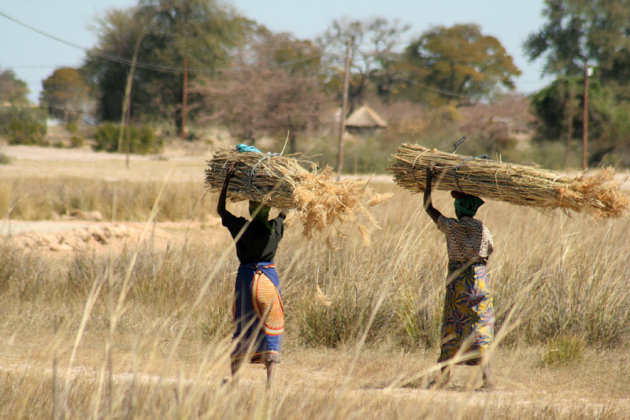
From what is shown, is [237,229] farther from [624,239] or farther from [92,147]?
[92,147]

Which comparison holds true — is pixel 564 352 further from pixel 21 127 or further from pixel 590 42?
pixel 590 42

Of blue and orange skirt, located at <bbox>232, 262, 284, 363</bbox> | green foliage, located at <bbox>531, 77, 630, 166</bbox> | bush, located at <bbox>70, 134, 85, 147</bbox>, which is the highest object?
green foliage, located at <bbox>531, 77, 630, 166</bbox>

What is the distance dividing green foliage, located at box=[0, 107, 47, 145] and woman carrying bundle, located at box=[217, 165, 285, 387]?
38178 millimetres

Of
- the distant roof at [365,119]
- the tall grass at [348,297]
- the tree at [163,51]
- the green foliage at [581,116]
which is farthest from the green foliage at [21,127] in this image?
the tall grass at [348,297]

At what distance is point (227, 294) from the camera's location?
22.3 feet

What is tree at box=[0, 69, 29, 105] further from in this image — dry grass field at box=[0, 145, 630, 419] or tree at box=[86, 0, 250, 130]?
dry grass field at box=[0, 145, 630, 419]

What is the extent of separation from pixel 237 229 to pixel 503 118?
40641 mm

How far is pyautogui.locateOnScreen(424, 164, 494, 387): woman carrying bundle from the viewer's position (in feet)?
15.4

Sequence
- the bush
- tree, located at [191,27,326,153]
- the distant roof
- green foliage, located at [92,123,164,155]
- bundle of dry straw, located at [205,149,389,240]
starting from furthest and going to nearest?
the distant roof < the bush < green foliage, located at [92,123,164,155] < tree, located at [191,27,326,153] < bundle of dry straw, located at [205,149,389,240]

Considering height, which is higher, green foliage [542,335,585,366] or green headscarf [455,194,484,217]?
green headscarf [455,194,484,217]

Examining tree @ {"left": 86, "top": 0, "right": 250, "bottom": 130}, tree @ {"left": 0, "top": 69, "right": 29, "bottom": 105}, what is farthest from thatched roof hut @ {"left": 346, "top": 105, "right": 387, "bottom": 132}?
tree @ {"left": 0, "top": 69, "right": 29, "bottom": 105}

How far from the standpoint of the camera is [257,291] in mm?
4398

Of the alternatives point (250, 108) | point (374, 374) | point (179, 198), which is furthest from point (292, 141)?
point (374, 374)

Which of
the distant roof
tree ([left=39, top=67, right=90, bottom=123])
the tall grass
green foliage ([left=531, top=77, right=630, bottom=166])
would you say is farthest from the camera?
tree ([left=39, top=67, right=90, bottom=123])
